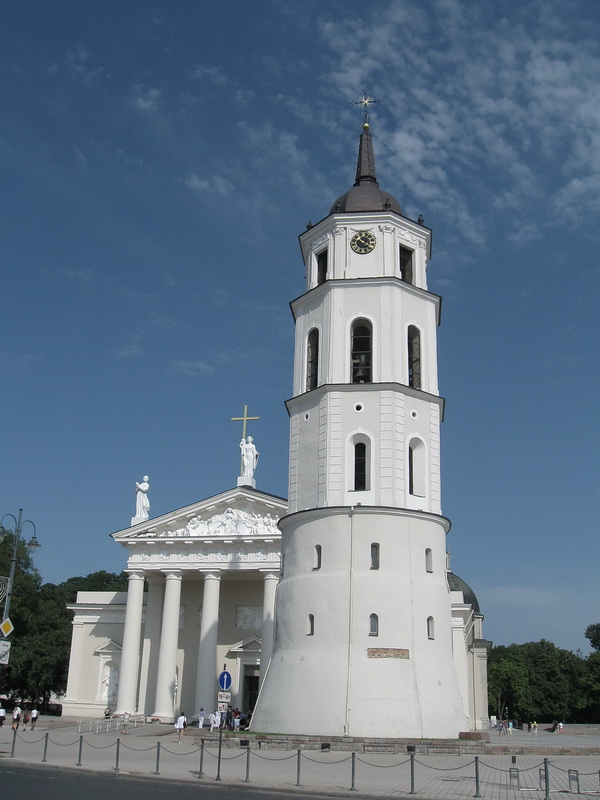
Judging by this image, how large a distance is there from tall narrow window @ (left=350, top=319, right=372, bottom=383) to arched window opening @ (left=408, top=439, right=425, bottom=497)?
3072 millimetres

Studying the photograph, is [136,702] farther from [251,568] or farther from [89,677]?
[251,568]

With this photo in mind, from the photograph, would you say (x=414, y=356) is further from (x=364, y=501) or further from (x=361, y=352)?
(x=364, y=501)

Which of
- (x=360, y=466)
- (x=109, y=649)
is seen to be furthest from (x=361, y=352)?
(x=109, y=649)

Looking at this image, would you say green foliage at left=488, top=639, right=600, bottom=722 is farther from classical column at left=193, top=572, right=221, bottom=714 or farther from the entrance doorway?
classical column at left=193, top=572, right=221, bottom=714

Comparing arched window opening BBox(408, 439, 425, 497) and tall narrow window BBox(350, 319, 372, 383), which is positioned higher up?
tall narrow window BBox(350, 319, 372, 383)

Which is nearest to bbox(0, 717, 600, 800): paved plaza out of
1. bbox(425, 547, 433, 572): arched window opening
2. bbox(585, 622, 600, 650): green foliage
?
bbox(425, 547, 433, 572): arched window opening

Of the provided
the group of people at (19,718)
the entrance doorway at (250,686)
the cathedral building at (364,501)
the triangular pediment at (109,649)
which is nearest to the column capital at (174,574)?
the entrance doorway at (250,686)

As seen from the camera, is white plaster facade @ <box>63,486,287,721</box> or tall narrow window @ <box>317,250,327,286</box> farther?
white plaster facade @ <box>63,486,287,721</box>

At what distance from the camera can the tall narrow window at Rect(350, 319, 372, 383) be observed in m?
32.6

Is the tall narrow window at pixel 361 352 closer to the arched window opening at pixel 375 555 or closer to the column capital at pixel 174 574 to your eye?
the arched window opening at pixel 375 555

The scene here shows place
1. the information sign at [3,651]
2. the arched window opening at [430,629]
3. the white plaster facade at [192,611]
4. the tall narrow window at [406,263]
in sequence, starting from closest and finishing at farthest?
the information sign at [3,651], the arched window opening at [430,629], the tall narrow window at [406,263], the white plaster facade at [192,611]

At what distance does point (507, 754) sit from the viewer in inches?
1038

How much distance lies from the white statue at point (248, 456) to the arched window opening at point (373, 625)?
26497mm

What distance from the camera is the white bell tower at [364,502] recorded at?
90.2ft
